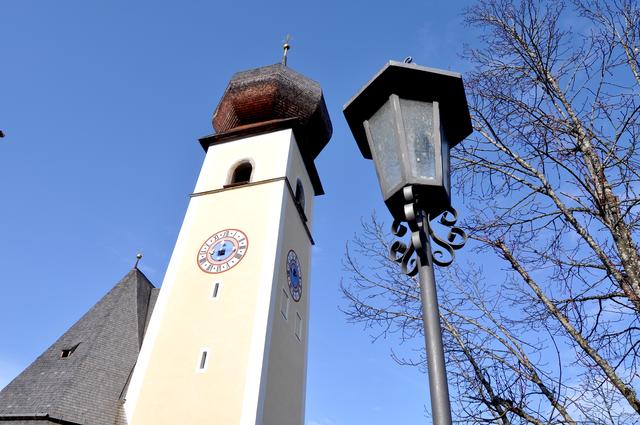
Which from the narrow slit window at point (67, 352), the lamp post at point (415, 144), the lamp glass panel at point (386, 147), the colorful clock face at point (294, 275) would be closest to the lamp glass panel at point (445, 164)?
the lamp post at point (415, 144)

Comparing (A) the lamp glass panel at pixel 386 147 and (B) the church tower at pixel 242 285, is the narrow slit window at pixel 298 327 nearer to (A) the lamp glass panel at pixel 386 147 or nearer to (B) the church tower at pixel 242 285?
(B) the church tower at pixel 242 285

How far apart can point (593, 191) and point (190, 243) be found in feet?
36.3

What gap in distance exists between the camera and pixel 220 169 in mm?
15805

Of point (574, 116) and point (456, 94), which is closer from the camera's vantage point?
point (456, 94)

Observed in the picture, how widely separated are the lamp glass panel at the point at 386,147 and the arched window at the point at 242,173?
1315 cm

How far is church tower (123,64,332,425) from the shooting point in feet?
33.1

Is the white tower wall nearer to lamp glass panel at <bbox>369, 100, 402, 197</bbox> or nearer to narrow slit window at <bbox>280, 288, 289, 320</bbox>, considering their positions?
narrow slit window at <bbox>280, 288, 289, 320</bbox>

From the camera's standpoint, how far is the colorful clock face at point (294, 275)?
13.1 meters

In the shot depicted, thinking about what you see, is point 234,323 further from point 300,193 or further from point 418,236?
point 418,236

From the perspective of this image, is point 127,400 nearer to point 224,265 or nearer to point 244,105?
point 224,265

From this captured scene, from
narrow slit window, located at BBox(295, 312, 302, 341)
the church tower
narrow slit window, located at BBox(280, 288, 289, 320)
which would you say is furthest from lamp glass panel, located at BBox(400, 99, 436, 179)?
narrow slit window, located at BBox(295, 312, 302, 341)

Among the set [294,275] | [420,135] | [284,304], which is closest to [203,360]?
[284,304]

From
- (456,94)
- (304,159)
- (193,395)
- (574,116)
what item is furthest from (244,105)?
(456,94)

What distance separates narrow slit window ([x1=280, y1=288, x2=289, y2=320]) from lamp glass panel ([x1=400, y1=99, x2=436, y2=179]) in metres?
9.98
